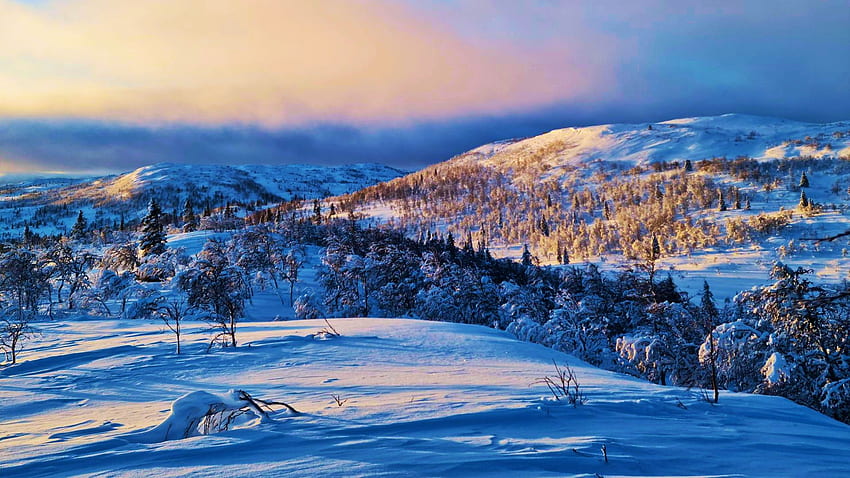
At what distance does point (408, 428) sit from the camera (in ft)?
13.6

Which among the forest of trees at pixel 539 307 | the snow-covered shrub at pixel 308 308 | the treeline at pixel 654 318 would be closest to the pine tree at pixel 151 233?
the forest of trees at pixel 539 307

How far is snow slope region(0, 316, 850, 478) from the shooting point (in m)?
3.30

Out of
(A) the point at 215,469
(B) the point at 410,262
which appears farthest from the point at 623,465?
(B) the point at 410,262

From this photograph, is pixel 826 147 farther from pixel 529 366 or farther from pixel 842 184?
pixel 529 366

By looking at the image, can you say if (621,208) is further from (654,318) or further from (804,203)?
(654,318)

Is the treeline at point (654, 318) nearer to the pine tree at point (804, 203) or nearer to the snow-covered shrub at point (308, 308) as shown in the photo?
the snow-covered shrub at point (308, 308)

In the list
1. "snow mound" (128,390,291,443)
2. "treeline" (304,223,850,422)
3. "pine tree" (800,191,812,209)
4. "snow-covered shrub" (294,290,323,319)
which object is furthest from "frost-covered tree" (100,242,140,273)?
"pine tree" (800,191,812,209)

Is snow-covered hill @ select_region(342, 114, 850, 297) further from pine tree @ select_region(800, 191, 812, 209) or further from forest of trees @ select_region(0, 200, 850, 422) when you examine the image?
forest of trees @ select_region(0, 200, 850, 422)

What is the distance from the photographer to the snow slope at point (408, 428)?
330 cm

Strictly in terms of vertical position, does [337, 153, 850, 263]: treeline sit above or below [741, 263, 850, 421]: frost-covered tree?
above

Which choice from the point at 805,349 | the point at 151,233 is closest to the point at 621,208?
the point at 151,233

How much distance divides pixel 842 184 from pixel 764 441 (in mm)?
175288

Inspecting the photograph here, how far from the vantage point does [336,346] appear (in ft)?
36.1

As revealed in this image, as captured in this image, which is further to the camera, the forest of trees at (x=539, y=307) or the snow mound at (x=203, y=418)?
the forest of trees at (x=539, y=307)
